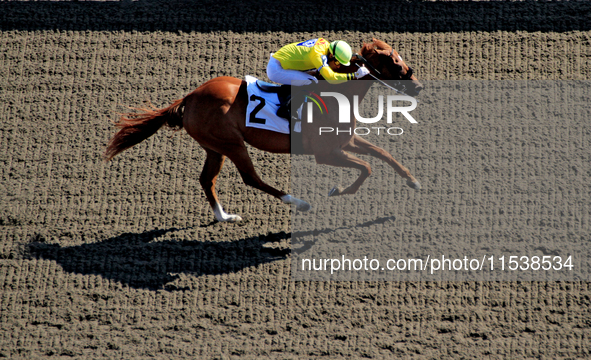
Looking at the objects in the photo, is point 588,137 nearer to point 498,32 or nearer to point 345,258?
point 498,32

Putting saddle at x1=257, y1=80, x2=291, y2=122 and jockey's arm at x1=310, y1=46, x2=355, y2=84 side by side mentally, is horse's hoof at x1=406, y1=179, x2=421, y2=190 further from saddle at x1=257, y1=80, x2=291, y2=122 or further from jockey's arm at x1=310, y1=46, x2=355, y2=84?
saddle at x1=257, y1=80, x2=291, y2=122

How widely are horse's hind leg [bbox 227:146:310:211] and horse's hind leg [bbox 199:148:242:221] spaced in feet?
0.87

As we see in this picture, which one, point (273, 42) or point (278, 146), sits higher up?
point (273, 42)

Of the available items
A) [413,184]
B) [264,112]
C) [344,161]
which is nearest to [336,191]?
[344,161]

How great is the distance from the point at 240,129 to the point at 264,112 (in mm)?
324

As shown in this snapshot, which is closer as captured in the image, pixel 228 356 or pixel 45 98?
pixel 228 356

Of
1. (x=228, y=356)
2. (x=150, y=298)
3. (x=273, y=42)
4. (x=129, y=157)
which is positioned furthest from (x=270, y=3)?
(x=228, y=356)

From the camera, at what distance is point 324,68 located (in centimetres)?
530

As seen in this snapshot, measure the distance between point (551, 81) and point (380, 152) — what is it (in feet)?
9.26

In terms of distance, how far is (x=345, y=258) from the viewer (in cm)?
578

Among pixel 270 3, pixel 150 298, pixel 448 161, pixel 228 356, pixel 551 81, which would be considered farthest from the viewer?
pixel 270 3

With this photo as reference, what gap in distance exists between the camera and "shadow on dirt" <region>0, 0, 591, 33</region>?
7.55m

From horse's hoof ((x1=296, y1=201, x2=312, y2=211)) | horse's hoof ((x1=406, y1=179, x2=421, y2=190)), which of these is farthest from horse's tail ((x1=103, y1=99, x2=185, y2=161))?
horse's hoof ((x1=406, y1=179, x2=421, y2=190))

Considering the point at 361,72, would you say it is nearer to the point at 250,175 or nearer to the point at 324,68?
the point at 324,68
